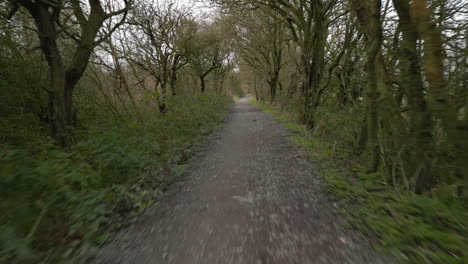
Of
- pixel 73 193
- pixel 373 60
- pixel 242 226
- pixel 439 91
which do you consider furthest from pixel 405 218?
pixel 73 193

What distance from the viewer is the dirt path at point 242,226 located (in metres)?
1.94

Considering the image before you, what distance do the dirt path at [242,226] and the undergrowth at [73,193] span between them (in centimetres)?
33

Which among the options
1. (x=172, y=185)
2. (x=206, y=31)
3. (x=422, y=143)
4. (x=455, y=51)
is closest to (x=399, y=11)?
(x=455, y=51)

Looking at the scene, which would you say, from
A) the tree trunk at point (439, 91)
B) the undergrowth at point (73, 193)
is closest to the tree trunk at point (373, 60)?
the tree trunk at point (439, 91)

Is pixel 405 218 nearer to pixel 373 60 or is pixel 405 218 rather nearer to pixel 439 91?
pixel 439 91

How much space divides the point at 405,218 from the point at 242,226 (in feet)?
6.46

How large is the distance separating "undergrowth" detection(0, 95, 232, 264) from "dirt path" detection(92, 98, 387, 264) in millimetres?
→ 327

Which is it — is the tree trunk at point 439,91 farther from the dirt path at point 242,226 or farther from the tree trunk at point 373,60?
the dirt path at point 242,226

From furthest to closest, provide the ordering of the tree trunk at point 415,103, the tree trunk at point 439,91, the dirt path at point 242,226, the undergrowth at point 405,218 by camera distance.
Answer: the tree trunk at point 415,103 < the tree trunk at point 439,91 < the dirt path at point 242,226 < the undergrowth at point 405,218

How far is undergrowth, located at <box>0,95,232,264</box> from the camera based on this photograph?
1.79m

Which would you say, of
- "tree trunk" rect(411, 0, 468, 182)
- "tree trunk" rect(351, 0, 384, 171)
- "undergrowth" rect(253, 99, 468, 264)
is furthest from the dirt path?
"tree trunk" rect(411, 0, 468, 182)

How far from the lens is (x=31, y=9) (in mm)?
3861

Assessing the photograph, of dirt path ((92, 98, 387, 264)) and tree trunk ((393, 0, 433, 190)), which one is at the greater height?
tree trunk ((393, 0, 433, 190))

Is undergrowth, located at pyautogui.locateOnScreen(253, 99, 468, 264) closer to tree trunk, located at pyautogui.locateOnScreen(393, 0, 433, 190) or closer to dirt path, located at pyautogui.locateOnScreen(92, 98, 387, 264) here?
dirt path, located at pyautogui.locateOnScreen(92, 98, 387, 264)
